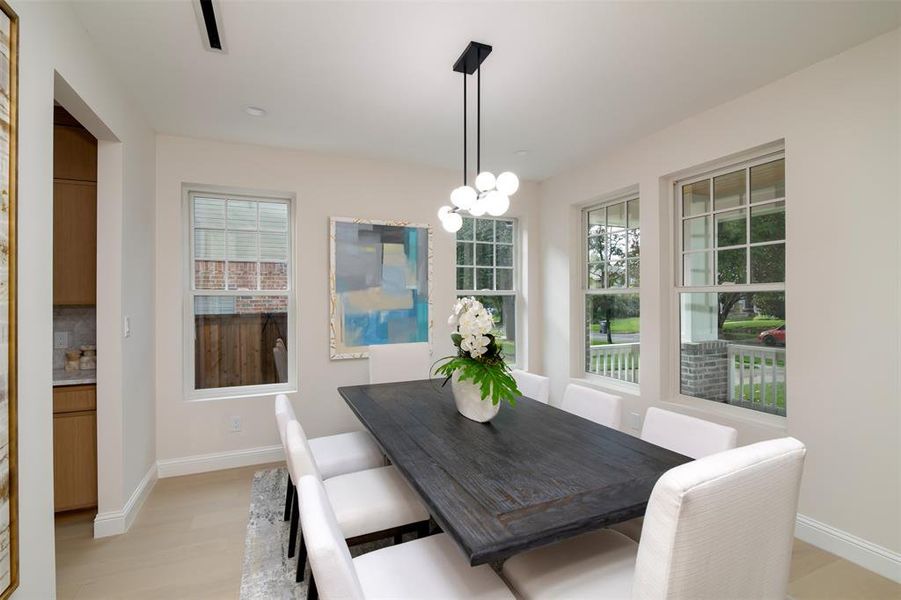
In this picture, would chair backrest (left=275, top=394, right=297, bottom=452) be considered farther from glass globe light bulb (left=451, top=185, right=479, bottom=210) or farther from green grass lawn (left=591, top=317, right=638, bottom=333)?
green grass lawn (left=591, top=317, right=638, bottom=333)

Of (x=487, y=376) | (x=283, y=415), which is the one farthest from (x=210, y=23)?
(x=487, y=376)

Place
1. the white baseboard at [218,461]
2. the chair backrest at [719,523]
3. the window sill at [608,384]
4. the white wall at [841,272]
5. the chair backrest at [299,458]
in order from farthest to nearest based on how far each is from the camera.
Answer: the window sill at [608,384] < the white baseboard at [218,461] < the white wall at [841,272] < the chair backrest at [299,458] < the chair backrest at [719,523]

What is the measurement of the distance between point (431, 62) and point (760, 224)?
232 cm

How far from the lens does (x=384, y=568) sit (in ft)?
4.50

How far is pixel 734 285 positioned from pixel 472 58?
2262 millimetres

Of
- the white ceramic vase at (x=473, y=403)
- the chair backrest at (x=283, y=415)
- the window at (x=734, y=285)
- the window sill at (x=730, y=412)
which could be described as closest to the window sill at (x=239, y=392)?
the chair backrest at (x=283, y=415)

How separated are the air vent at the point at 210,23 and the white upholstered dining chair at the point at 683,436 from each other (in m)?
2.73

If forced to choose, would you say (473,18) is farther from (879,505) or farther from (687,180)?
(879,505)

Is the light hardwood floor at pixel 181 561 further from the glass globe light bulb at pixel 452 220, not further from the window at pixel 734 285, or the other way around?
the glass globe light bulb at pixel 452 220

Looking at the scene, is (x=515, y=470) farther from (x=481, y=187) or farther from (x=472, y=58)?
(x=472, y=58)

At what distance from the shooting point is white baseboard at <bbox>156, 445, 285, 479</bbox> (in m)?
3.21

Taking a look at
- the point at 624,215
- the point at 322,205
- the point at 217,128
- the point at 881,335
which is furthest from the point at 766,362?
the point at 217,128

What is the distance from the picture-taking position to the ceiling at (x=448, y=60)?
1.87 meters

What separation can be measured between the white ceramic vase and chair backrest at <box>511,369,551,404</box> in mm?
692
